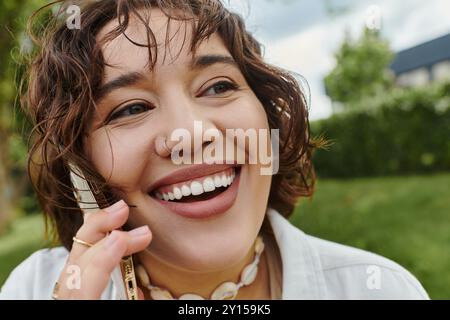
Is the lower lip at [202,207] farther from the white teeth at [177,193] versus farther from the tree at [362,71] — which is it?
the tree at [362,71]

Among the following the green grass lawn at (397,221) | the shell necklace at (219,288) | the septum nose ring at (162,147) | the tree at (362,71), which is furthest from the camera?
the tree at (362,71)

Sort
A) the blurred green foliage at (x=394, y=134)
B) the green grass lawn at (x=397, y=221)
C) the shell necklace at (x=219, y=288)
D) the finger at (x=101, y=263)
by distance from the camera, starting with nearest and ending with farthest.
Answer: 1. the finger at (x=101, y=263)
2. the shell necklace at (x=219, y=288)
3. the green grass lawn at (x=397, y=221)
4. the blurred green foliage at (x=394, y=134)

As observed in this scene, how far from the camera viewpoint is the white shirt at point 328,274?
117cm

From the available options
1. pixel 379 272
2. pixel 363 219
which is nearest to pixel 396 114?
pixel 363 219

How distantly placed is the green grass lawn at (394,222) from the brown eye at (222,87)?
57.7 inches

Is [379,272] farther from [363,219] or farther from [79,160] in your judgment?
[363,219]

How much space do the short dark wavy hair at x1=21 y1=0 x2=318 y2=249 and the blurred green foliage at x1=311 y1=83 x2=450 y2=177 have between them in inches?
149

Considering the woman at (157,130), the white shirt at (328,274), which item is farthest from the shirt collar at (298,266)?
the woman at (157,130)

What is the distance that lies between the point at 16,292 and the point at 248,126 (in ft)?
2.98

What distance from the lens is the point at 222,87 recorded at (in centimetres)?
105

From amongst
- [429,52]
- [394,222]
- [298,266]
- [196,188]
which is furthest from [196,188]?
[394,222]

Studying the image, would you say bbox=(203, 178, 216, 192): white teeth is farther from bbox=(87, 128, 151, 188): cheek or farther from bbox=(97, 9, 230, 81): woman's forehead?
bbox=(97, 9, 230, 81): woman's forehead

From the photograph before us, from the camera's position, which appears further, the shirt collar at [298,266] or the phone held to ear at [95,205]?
the shirt collar at [298,266]

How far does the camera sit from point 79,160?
1.00 m
